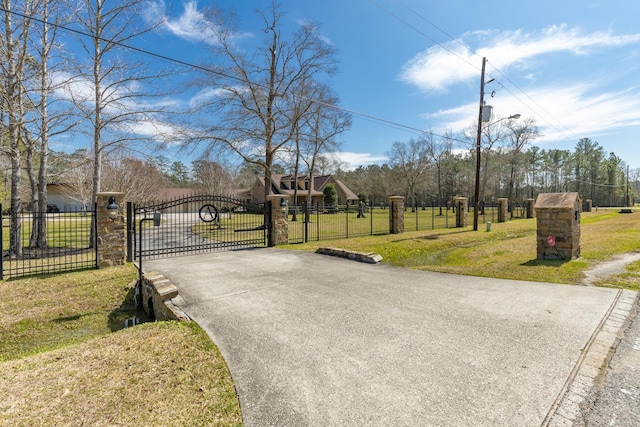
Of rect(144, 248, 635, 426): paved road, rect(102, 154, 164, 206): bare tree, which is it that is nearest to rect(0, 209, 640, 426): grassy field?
rect(144, 248, 635, 426): paved road

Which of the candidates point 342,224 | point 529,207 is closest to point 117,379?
point 342,224

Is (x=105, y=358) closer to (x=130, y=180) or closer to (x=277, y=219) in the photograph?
(x=277, y=219)

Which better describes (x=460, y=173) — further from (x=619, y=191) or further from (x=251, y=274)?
(x=251, y=274)

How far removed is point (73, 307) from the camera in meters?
5.70

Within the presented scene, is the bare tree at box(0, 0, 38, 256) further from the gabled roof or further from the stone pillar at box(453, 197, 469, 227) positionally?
the gabled roof

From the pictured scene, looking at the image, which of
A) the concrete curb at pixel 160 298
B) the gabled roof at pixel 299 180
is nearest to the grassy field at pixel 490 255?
the concrete curb at pixel 160 298

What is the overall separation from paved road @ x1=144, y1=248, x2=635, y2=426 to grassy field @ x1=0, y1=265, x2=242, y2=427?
0.25 metres

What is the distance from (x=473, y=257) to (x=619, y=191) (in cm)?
7230

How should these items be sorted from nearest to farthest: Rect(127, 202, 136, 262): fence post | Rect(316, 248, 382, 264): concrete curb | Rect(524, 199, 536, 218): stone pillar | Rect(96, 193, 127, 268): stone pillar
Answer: Rect(96, 193, 127, 268): stone pillar, Rect(127, 202, 136, 262): fence post, Rect(316, 248, 382, 264): concrete curb, Rect(524, 199, 536, 218): stone pillar

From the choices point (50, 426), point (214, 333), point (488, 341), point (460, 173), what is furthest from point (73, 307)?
point (460, 173)

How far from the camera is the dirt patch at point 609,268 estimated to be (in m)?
6.14

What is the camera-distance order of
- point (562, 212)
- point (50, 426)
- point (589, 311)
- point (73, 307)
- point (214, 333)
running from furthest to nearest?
point (562, 212)
point (73, 307)
point (589, 311)
point (214, 333)
point (50, 426)

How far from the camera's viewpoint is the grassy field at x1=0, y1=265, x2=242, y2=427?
2.33m

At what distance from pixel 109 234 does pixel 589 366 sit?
911cm
